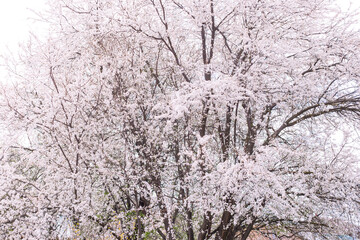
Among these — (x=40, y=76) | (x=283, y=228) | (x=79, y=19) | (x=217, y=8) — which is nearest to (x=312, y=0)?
(x=217, y=8)

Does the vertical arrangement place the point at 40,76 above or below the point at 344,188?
above

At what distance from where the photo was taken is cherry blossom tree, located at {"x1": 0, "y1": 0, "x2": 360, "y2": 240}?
544 centimetres

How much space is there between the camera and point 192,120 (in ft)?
22.0

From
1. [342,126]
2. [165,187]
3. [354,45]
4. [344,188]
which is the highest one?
[354,45]

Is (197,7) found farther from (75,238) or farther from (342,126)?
(75,238)

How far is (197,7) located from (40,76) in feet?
13.0

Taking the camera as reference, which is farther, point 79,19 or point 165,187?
point 79,19

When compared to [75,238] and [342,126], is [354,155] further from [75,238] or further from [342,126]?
[75,238]

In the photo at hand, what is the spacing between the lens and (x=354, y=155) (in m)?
5.59

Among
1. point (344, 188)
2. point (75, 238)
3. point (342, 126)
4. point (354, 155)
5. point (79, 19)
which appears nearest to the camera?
point (344, 188)

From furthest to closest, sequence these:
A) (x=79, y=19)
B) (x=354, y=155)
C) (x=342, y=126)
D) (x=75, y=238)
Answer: (x=79, y=19)
(x=342, y=126)
(x=75, y=238)
(x=354, y=155)

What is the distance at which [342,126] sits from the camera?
6.43 meters

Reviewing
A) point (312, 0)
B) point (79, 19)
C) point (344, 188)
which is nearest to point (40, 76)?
point (79, 19)

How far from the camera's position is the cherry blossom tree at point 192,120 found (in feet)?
17.8
